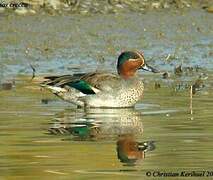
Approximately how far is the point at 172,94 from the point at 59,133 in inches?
138

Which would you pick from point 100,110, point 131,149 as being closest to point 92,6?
point 100,110

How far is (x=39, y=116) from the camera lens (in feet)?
42.5

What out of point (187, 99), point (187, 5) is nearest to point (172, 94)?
point (187, 99)

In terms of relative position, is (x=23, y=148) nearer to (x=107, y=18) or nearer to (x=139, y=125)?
(x=139, y=125)

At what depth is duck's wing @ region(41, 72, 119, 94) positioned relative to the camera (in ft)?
47.9

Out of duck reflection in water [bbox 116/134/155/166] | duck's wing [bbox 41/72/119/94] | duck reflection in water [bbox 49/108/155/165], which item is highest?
duck's wing [bbox 41/72/119/94]

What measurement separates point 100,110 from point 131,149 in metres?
3.53

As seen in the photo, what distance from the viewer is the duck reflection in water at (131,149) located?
10.0 m

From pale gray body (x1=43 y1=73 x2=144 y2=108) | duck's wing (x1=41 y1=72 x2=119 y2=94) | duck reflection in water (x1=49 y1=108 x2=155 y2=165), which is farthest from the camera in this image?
duck's wing (x1=41 y1=72 x2=119 y2=94)

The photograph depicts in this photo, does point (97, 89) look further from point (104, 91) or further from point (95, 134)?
point (95, 134)

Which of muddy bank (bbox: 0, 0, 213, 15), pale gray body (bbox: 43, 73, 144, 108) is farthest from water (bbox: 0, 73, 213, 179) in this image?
muddy bank (bbox: 0, 0, 213, 15)

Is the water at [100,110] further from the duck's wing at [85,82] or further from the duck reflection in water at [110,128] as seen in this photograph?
the duck's wing at [85,82]

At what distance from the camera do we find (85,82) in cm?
1466

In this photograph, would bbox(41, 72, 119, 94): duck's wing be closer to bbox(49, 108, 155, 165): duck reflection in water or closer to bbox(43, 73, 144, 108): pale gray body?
bbox(43, 73, 144, 108): pale gray body
